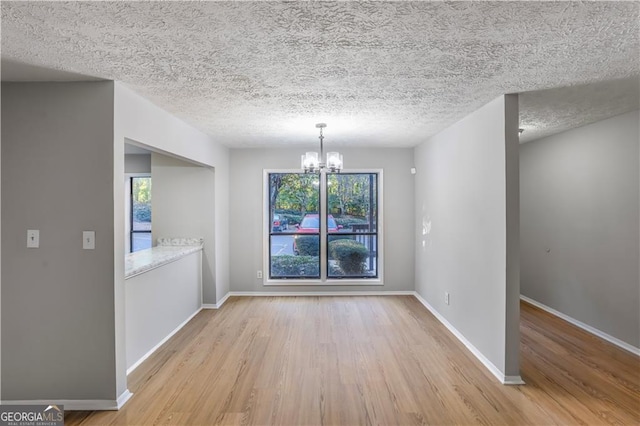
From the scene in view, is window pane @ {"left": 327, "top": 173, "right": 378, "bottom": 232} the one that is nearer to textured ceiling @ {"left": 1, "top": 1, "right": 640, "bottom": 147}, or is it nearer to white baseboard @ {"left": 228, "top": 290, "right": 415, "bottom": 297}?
white baseboard @ {"left": 228, "top": 290, "right": 415, "bottom": 297}

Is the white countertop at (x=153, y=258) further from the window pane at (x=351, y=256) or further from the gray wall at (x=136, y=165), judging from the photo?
the window pane at (x=351, y=256)

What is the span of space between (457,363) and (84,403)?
3.03 meters

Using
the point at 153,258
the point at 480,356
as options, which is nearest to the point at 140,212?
the point at 153,258

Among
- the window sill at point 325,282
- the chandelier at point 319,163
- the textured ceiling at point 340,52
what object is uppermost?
the textured ceiling at point 340,52

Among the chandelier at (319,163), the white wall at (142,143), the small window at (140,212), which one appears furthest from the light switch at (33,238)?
the small window at (140,212)

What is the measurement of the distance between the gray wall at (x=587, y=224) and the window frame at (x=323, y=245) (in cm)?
212

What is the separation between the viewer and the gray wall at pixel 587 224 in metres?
3.34

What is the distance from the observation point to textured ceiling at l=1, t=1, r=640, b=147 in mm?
1518

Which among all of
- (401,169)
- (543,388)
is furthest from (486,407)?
(401,169)

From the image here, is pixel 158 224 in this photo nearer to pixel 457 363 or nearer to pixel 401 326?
pixel 401 326

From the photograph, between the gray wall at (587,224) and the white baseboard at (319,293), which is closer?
the gray wall at (587,224)

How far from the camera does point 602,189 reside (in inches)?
143

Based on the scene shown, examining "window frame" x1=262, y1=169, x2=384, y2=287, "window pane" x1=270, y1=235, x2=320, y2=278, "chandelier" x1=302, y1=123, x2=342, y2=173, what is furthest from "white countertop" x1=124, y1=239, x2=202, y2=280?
"chandelier" x1=302, y1=123, x2=342, y2=173

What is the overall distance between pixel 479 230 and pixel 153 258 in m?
3.33
